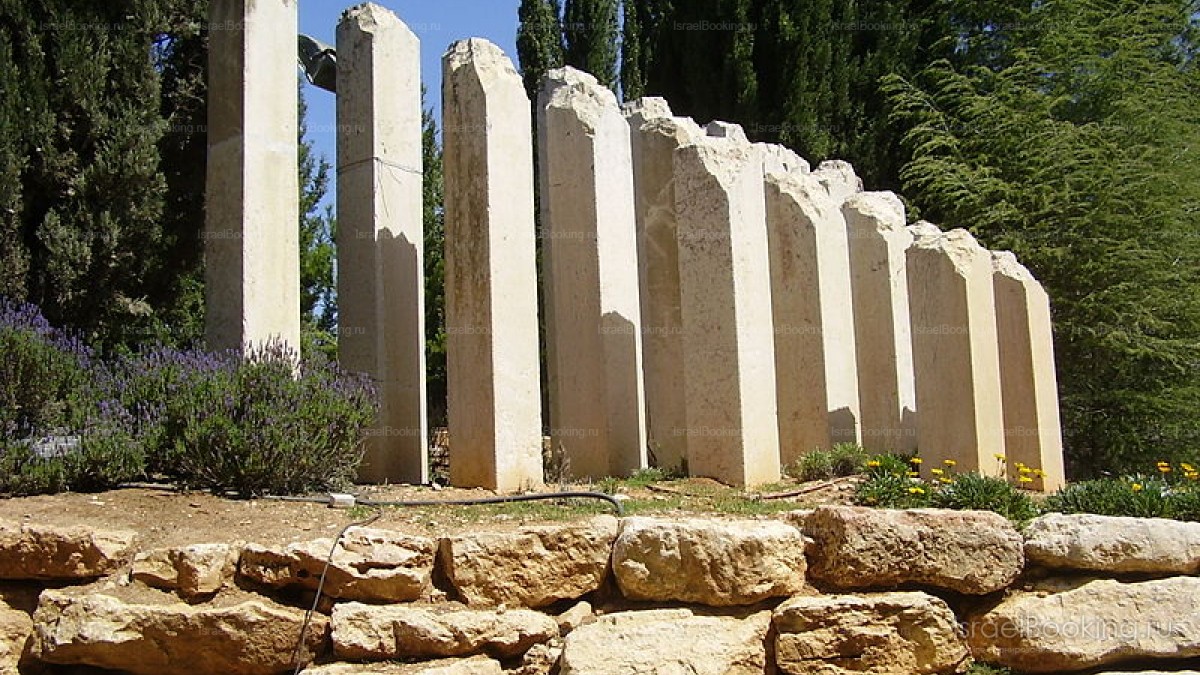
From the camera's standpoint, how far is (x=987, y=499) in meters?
7.17

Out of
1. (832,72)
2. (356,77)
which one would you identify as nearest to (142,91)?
(356,77)

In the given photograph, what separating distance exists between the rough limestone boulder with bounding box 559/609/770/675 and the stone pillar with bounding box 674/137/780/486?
235 centimetres

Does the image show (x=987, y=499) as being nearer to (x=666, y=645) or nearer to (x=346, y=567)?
(x=666, y=645)

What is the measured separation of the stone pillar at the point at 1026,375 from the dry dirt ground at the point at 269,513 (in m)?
4.73

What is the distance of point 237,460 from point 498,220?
2.44 m

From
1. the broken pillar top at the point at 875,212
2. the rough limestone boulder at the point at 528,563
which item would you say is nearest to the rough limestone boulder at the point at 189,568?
the rough limestone boulder at the point at 528,563

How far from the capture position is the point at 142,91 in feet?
30.3

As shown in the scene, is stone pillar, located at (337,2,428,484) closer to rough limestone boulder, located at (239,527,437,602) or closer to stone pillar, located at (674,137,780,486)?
stone pillar, located at (674,137,780,486)

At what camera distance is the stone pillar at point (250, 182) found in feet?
25.5

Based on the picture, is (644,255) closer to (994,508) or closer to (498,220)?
(498,220)

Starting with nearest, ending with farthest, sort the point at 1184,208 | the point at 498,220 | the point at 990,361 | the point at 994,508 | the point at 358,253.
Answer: the point at 994,508, the point at 498,220, the point at 358,253, the point at 990,361, the point at 1184,208

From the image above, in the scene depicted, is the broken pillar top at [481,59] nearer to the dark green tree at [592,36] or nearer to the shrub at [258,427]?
the shrub at [258,427]

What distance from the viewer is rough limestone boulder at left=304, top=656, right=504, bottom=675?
17.8ft

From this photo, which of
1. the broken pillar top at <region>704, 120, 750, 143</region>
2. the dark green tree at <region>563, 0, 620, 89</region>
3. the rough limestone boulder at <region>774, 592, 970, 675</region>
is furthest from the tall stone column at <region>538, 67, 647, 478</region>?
the dark green tree at <region>563, 0, 620, 89</region>
